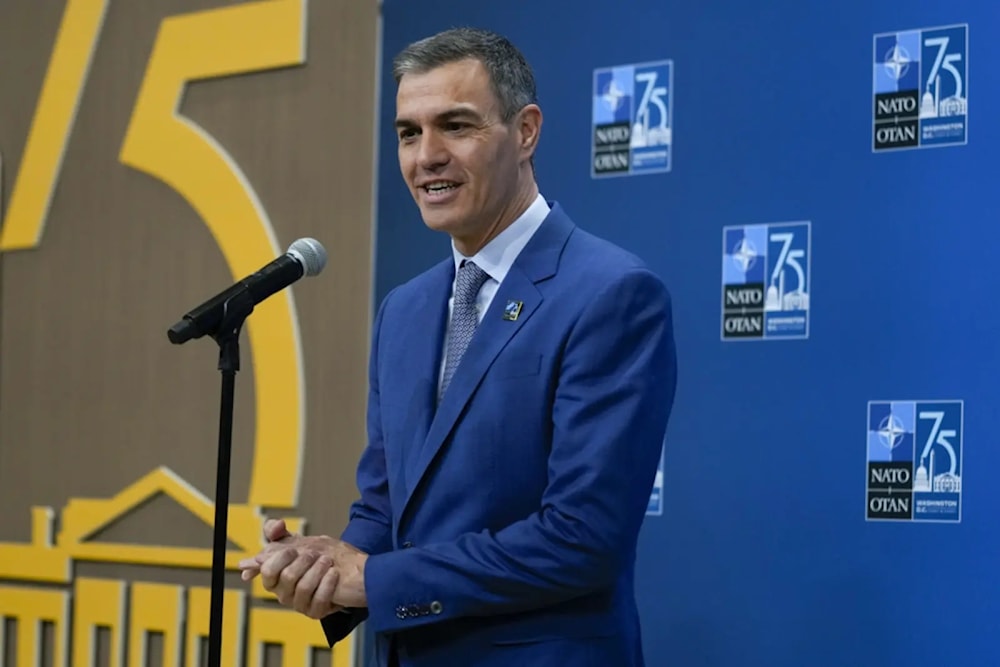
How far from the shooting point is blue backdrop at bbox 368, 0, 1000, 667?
2920mm

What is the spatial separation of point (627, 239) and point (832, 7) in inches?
29.1

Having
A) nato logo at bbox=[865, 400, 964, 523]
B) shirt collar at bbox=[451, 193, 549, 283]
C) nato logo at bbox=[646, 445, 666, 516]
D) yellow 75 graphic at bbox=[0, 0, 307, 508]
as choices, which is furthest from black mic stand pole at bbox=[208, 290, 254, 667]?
yellow 75 graphic at bbox=[0, 0, 307, 508]

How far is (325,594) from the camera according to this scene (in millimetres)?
2066

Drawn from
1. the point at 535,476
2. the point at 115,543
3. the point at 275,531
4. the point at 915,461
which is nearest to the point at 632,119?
the point at 915,461

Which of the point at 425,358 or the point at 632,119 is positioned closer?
the point at 425,358

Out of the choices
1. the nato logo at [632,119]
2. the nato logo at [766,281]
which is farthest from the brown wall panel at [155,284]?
the nato logo at [766,281]

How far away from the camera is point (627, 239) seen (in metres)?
3.47

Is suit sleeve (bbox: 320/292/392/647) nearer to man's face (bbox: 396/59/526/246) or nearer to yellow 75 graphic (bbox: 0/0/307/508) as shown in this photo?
man's face (bbox: 396/59/526/246)

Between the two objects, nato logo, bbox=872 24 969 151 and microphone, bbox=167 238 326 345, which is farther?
nato logo, bbox=872 24 969 151

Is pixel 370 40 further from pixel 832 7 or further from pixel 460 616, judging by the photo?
pixel 460 616

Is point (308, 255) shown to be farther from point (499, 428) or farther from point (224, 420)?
point (499, 428)

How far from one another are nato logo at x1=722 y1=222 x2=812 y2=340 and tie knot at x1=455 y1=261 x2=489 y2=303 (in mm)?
1093

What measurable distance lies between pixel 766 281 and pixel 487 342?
1.22 m

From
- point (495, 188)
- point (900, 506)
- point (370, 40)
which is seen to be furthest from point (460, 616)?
point (370, 40)
